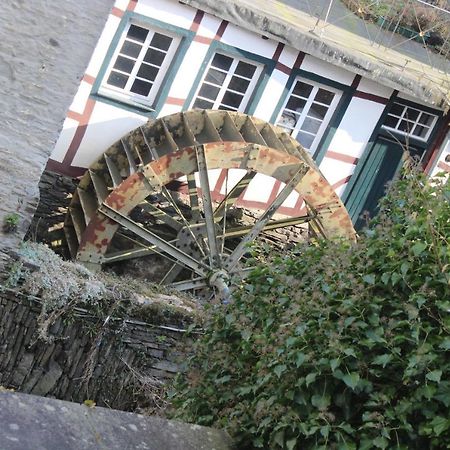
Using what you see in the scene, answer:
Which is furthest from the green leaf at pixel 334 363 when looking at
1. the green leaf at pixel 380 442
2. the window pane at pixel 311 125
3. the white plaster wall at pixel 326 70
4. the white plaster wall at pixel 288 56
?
the window pane at pixel 311 125

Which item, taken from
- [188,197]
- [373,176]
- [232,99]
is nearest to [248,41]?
[232,99]

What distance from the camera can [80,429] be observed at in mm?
2650

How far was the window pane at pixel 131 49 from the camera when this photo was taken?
1055 cm

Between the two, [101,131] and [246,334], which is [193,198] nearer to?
[101,131]

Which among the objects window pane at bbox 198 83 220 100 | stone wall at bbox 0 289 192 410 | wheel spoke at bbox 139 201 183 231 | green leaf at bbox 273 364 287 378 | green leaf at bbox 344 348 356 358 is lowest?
stone wall at bbox 0 289 192 410

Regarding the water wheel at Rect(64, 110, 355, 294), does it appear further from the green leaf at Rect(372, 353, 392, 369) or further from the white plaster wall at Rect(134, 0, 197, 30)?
the green leaf at Rect(372, 353, 392, 369)

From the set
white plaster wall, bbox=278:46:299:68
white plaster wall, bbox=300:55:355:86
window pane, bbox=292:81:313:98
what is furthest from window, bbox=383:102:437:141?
white plaster wall, bbox=278:46:299:68

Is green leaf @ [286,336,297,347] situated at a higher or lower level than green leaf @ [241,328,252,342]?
higher

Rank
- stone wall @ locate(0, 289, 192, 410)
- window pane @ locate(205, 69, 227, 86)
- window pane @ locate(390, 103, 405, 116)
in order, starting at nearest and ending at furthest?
stone wall @ locate(0, 289, 192, 410) < window pane @ locate(205, 69, 227, 86) < window pane @ locate(390, 103, 405, 116)

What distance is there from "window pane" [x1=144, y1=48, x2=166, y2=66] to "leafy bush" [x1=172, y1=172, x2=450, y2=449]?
23.3 ft

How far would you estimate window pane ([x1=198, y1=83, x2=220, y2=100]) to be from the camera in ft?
36.7

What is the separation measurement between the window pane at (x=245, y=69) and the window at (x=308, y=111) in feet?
2.11

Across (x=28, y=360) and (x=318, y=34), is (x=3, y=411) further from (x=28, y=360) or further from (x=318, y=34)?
(x=318, y=34)

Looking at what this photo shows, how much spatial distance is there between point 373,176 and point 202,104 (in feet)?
9.41
